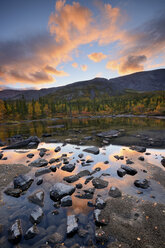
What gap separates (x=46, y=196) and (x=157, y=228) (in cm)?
601

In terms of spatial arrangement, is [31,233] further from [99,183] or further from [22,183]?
[99,183]

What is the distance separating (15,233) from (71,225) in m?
2.32

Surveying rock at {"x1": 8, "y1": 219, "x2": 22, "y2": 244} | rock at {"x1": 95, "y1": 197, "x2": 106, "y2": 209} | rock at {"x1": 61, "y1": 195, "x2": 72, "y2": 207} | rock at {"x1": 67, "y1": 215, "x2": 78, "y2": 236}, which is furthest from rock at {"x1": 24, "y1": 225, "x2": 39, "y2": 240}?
rock at {"x1": 95, "y1": 197, "x2": 106, "y2": 209}

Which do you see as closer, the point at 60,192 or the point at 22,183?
the point at 60,192

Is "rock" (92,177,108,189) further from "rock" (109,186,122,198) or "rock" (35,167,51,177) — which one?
"rock" (35,167,51,177)

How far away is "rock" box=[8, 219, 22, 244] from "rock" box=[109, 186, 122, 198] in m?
5.00

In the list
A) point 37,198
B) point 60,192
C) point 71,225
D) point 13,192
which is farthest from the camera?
point 13,192

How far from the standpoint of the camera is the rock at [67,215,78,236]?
465cm

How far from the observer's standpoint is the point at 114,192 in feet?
23.1

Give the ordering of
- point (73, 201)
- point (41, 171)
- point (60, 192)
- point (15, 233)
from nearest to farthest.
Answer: point (15, 233) < point (73, 201) < point (60, 192) < point (41, 171)

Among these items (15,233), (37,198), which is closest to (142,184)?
(37,198)

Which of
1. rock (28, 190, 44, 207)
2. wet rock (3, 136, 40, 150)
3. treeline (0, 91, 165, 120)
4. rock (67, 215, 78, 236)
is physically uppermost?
treeline (0, 91, 165, 120)

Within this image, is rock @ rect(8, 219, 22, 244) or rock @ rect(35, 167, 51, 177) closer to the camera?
rock @ rect(8, 219, 22, 244)

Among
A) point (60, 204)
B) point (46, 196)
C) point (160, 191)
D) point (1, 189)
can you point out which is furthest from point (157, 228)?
point (1, 189)
